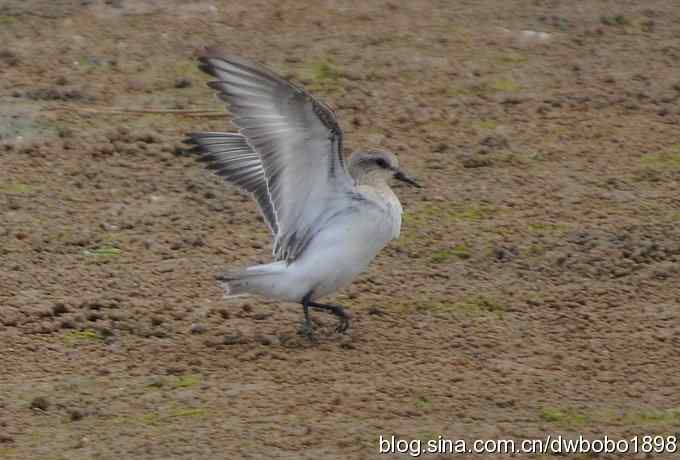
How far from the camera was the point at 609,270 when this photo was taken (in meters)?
7.44

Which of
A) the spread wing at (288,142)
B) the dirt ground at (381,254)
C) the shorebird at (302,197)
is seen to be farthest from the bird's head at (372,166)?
the dirt ground at (381,254)

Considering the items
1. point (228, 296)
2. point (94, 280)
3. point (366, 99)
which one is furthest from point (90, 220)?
point (366, 99)

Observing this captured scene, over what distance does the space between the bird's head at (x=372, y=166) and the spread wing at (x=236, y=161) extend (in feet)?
1.37

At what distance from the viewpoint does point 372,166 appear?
7160 millimetres

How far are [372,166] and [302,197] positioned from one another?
0.46 meters

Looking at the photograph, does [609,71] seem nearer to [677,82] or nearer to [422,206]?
[677,82]

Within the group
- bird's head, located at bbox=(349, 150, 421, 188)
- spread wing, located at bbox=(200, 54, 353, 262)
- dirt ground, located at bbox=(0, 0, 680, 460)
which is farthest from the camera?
bird's head, located at bbox=(349, 150, 421, 188)

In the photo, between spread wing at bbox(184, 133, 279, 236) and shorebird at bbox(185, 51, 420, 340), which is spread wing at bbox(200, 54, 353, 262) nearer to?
shorebird at bbox(185, 51, 420, 340)

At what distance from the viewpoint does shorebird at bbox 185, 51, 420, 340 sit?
658 cm

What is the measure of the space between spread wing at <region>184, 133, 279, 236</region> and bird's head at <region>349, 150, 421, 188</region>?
42 centimetres

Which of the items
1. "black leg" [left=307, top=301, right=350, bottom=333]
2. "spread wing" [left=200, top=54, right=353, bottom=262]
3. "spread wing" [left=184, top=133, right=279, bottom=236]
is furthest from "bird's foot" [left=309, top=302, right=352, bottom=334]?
"spread wing" [left=184, top=133, right=279, bottom=236]

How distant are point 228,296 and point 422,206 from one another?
68.4 inches

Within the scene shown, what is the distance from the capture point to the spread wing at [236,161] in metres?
7.23

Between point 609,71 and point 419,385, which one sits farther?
point 609,71
